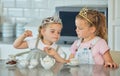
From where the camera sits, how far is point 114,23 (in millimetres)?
2701

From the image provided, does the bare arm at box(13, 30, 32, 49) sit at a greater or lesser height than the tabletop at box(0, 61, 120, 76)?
greater

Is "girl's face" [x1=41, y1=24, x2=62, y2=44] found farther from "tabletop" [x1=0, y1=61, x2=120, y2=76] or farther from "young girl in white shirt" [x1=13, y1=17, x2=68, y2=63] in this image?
"tabletop" [x1=0, y1=61, x2=120, y2=76]

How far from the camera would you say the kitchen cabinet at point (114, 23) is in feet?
8.83

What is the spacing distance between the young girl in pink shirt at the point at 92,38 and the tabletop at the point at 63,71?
0.13 ft

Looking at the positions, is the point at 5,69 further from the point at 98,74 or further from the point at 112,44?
the point at 112,44

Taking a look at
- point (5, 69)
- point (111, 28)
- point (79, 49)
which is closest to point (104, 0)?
point (111, 28)

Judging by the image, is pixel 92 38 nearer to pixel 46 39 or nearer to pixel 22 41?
pixel 46 39

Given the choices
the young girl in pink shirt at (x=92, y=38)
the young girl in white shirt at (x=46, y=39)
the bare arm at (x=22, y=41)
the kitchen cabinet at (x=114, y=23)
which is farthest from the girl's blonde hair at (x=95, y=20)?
the kitchen cabinet at (x=114, y=23)

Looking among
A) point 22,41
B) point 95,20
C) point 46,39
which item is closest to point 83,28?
point 95,20

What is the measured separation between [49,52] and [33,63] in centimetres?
→ 9

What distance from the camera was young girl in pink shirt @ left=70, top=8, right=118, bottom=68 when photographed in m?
1.54

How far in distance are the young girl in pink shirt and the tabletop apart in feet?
0.13

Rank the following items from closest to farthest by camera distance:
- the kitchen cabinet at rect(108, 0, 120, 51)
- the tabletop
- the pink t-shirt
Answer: the tabletop → the pink t-shirt → the kitchen cabinet at rect(108, 0, 120, 51)

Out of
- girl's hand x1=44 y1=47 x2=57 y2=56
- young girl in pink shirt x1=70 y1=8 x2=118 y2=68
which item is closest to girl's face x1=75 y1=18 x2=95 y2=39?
young girl in pink shirt x1=70 y1=8 x2=118 y2=68
